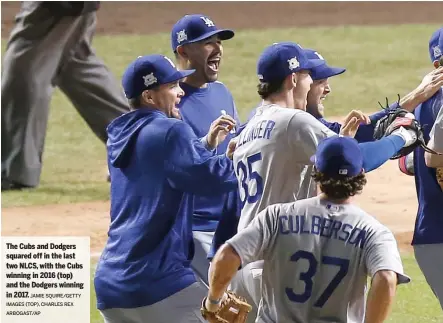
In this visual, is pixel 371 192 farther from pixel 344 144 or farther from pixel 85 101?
pixel 344 144

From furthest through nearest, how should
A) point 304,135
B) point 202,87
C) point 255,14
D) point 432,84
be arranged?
point 255,14, point 202,87, point 432,84, point 304,135

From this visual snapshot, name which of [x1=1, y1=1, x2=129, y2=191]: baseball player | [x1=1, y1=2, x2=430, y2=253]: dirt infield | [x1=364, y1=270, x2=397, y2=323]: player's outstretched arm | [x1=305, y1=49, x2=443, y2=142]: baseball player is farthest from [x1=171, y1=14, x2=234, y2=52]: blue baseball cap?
[x1=1, y1=2, x2=430, y2=253]: dirt infield

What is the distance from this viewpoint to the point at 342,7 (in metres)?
15.7

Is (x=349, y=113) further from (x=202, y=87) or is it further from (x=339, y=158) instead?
(x=339, y=158)

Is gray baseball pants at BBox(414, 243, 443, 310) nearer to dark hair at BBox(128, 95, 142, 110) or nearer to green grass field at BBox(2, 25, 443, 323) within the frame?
dark hair at BBox(128, 95, 142, 110)

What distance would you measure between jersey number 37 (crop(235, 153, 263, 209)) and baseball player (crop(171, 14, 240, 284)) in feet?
2.59

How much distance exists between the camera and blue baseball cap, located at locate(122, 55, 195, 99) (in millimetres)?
4797

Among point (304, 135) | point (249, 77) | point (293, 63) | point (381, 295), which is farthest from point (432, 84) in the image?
point (249, 77)

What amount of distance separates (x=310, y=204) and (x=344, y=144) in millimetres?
233

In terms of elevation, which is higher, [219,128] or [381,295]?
[219,128]

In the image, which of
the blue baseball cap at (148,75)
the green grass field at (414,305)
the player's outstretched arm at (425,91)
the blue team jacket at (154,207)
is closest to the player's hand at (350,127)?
the player's outstretched arm at (425,91)

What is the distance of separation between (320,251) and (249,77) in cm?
930

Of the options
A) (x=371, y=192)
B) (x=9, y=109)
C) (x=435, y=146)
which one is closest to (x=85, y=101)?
(x=9, y=109)

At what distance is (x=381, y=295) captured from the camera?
149 inches
